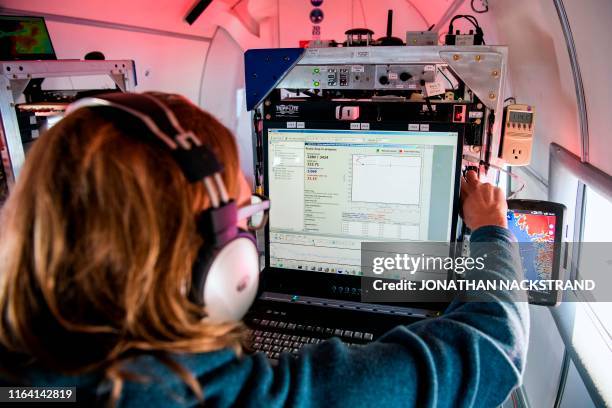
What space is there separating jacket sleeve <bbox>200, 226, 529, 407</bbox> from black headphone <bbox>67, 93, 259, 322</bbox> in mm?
96

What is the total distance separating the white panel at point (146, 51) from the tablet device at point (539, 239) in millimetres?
3766

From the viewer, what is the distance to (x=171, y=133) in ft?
1.81

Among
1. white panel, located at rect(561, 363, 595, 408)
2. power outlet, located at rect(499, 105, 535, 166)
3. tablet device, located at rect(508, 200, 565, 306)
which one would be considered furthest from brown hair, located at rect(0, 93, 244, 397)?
white panel, located at rect(561, 363, 595, 408)

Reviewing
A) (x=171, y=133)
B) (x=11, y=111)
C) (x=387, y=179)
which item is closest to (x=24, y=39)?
(x=11, y=111)

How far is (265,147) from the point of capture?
3.92 feet

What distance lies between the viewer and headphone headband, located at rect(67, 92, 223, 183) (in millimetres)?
540

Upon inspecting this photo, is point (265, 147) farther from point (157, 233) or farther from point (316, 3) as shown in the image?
point (316, 3)

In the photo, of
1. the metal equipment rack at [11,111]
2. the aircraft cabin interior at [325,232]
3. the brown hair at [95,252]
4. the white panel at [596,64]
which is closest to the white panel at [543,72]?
the aircraft cabin interior at [325,232]

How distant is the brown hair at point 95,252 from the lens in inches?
20.8

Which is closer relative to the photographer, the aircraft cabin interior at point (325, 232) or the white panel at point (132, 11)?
the aircraft cabin interior at point (325, 232)

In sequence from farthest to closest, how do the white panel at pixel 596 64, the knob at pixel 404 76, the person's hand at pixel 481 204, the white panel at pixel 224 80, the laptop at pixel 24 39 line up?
the white panel at pixel 224 80 < the laptop at pixel 24 39 < the knob at pixel 404 76 < the white panel at pixel 596 64 < the person's hand at pixel 481 204

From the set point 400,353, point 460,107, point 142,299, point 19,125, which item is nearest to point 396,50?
point 460,107

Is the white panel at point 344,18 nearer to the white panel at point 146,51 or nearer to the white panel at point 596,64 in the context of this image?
the white panel at point 146,51

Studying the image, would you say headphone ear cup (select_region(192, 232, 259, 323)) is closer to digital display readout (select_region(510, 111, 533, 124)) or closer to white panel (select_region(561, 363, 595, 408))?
digital display readout (select_region(510, 111, 533, 124))
